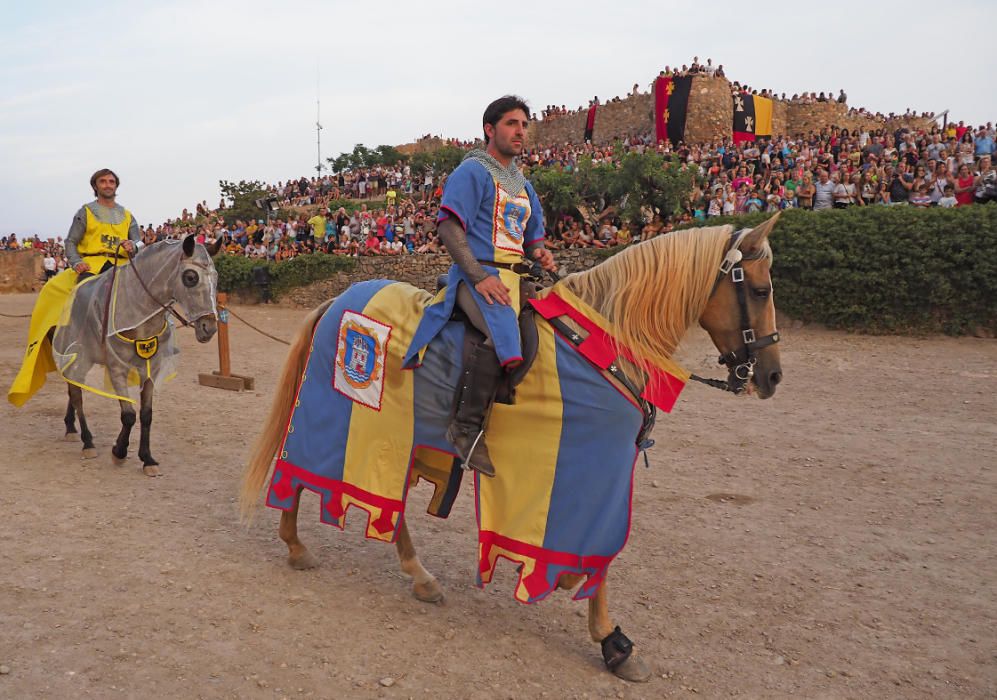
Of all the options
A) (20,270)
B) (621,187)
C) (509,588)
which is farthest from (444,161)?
(509,588)

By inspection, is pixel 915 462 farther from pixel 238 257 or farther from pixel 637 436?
pixel 238 257

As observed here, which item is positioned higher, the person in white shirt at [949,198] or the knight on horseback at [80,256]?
the person in white shirt at [949,198]

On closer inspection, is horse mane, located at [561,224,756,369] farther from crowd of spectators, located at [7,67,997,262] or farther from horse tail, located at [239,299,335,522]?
crowd of spectators, located at [7,67,997,262]

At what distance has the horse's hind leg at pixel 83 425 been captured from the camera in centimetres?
610

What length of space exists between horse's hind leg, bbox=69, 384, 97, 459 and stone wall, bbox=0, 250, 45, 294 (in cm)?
2245

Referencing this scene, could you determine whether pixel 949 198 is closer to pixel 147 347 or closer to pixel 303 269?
pixel 147 347

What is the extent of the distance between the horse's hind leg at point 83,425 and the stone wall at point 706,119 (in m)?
26.6

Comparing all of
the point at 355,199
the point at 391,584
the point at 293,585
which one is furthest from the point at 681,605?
the point at 355,199

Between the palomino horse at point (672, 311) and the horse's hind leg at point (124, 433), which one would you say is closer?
the palomino horse at point (672, 311)

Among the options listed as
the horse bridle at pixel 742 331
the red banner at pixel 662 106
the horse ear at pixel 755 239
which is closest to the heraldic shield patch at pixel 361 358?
the horse bridle at pixel 742 331

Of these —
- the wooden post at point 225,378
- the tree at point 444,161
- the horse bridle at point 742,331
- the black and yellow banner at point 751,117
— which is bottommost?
the wooden post at point 225,378

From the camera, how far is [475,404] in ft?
10.4

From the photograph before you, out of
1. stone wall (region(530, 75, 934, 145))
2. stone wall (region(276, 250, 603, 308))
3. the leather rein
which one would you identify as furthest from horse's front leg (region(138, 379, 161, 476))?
stone wall (region(530, 75, 934, 145))

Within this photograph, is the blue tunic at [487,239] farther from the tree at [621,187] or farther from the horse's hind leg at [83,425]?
→ the tree at [621,187]
